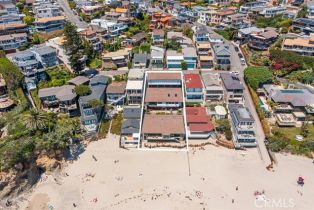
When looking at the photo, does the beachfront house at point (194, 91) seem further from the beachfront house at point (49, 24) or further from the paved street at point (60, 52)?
the beachfront house at point (49, 24)

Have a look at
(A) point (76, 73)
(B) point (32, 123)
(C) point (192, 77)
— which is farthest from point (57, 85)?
(C) point (192, 77)

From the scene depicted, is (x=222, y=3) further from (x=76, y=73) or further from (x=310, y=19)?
(x=76, y=73)

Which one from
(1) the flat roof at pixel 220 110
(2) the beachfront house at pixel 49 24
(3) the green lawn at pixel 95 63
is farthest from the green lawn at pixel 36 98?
(1) the flat roof at pixel 220 110

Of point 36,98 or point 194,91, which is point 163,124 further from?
point 36,98

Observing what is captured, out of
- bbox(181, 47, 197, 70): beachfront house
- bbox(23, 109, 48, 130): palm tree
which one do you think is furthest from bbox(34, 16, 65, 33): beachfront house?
bbox(23, 109, 48, 130): palm tree

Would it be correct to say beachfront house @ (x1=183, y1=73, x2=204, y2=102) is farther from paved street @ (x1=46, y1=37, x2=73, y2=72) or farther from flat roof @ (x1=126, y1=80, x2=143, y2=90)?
paved street @ (x1=46, y1=37, x2=73, y2=72)

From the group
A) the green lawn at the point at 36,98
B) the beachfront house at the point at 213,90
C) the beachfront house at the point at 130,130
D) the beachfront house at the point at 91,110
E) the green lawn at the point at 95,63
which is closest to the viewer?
the beachfront house at the point at 130,130
